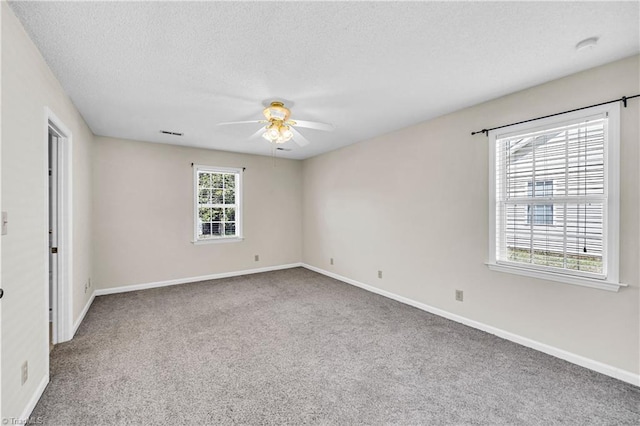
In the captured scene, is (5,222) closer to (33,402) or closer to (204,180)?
(33,402)

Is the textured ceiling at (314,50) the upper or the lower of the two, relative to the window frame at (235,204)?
upper

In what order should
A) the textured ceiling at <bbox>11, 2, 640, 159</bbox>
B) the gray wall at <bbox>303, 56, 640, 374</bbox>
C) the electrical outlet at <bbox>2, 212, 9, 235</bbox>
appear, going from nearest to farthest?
1. the electrical outlet at <bbox>2, 212, 9, 235</bbox>
2. the textured ceiling at <bbox>11, 2, 640, 159</bbox>
3. the gray wall at <bbox>303, 56, 640, 374</bbox>

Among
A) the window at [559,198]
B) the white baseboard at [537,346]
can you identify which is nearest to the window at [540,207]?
the window at [559,198]

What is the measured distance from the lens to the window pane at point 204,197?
527 cm

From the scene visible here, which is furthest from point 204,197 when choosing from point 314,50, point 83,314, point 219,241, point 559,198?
point 559,198

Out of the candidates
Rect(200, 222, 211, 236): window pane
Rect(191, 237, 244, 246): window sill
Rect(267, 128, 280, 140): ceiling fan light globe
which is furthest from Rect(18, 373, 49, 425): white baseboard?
Rect(200, 222, 211, 236): window pane

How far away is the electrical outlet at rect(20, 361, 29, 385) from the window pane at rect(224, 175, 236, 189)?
4.04m

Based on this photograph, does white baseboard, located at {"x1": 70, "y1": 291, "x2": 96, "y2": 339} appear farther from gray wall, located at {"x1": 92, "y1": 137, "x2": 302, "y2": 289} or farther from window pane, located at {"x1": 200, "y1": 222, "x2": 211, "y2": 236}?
window pane, located at {"x1": 200, "y1": 222, "x2": 211, "y2": 236}

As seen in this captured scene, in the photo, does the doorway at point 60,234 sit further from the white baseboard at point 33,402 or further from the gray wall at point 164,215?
the gray wall at point 164,215

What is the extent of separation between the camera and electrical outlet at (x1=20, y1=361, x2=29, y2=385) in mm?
1723

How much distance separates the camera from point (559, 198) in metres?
2.55

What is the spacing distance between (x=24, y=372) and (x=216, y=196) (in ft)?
12.9

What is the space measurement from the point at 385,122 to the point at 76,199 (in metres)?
3.80

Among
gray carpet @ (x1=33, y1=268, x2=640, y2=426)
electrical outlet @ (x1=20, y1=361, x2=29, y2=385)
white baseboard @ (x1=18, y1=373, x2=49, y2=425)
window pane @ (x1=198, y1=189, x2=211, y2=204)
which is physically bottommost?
gray carpet @ (x1=33, y1=268, x2=640, y2=426)
